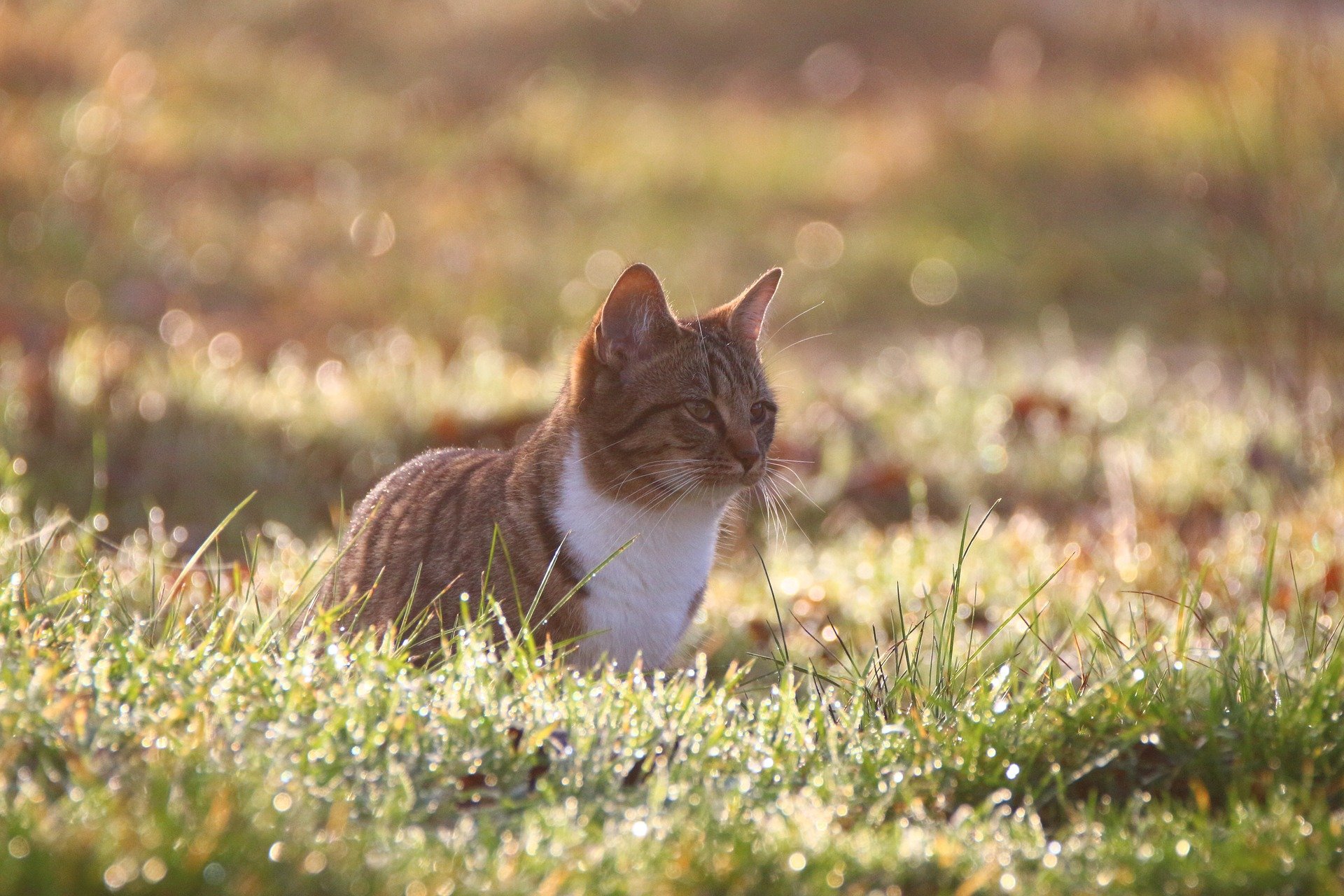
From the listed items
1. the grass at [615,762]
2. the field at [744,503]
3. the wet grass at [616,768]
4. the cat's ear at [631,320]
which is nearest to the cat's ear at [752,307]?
the cat's ear at [631,320]

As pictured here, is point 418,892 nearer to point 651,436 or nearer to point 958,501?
point 651,436

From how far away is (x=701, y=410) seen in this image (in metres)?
3.12

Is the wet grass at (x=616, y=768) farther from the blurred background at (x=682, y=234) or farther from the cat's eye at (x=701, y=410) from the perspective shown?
the blurred background at (x=682, y=234)

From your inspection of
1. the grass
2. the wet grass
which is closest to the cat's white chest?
the wet grass

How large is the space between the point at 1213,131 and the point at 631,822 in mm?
9624

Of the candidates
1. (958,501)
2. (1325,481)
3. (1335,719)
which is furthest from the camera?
(958,501)

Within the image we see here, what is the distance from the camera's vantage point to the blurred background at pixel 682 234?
5262 millimetres

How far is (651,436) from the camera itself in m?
3.07

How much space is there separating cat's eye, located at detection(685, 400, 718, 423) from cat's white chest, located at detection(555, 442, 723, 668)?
0.63 feet

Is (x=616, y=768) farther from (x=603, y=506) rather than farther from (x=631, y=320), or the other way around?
(x=631, y=320)

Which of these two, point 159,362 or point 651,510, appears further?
point 159,362

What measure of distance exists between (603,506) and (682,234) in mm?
7555

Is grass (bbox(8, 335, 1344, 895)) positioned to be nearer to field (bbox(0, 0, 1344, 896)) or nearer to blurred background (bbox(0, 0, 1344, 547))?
field (bbox(0, 0, 1344, 896))

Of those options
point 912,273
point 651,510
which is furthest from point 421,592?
point 912,273
